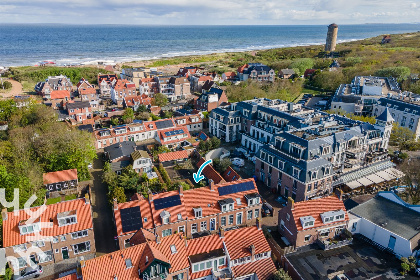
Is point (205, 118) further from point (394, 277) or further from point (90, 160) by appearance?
point (394, 277)

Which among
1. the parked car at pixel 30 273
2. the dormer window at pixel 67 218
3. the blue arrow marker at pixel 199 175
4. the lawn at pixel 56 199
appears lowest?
the parked car at pixel 30 273

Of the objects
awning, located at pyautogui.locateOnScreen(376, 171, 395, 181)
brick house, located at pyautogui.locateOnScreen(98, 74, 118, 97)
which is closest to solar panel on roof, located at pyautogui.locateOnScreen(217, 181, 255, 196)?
awning, located at pyautogui.locateOnScreen(376, 171, 395, 181)

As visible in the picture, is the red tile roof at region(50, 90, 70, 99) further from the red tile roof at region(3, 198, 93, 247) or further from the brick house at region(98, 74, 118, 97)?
the red tile roof at region(3, 198, 93, 247)

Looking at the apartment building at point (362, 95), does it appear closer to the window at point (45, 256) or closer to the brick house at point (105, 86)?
the window at point (45, 256)

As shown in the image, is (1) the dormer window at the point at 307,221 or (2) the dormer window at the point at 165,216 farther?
(2) the dormer window at the point at 165,216

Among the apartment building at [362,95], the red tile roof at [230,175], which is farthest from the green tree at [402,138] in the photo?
the red tile roof at [230,175]

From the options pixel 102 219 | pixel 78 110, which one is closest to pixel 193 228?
pixel 102 219
